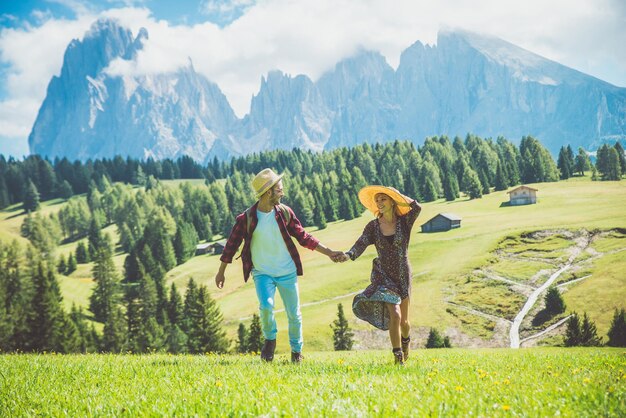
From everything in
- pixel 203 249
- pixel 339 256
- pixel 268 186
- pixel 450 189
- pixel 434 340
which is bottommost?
pixel 434 340

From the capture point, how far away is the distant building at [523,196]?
104375 mm

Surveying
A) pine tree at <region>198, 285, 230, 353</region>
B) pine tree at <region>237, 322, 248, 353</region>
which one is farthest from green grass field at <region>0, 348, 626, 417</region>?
pine tree at <region>237, 322, 248, 353</region>

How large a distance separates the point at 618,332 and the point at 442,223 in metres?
51.7

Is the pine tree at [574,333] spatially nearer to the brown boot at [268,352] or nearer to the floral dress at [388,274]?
the floral dress at [388,274]

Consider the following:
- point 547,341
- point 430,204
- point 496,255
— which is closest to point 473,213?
point 430,204

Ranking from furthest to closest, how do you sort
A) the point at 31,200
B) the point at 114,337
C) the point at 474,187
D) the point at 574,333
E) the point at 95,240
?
the point at 31,200 < the point at 95,240 < the point at 474,187 < the point at 114,337 < the point at 574,333

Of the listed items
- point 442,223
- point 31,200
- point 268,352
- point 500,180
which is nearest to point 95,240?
point 31,200

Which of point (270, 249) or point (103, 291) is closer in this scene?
point (270, 249)

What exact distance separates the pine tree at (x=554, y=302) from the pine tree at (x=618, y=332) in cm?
718

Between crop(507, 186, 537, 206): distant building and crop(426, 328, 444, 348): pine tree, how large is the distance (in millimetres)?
69773

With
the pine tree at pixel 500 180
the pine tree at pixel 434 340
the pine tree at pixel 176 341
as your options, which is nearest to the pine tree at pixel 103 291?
the pine tree at pixel 176 341

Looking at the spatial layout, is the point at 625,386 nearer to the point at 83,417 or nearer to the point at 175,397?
the point at 175,397

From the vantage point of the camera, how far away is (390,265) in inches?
355

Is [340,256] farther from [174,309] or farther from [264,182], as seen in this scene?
[174,309]
